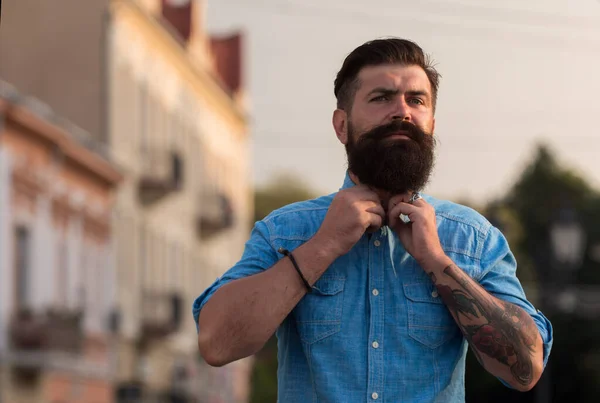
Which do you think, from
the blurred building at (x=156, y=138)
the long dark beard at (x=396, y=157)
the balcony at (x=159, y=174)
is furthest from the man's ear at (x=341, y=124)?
the balcony at (x=159, y=174)

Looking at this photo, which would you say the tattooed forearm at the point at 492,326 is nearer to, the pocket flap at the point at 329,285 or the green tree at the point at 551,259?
the pocket flap at the point at 329,285

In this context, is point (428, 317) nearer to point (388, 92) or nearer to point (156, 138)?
point (388, 92)

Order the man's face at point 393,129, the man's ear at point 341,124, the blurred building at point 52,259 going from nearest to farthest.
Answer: the man's face at point 393,129 < the man's ear at point 341,124 < the blurred building at point 52,259

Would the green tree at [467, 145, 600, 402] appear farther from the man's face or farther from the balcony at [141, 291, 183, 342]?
the man's face

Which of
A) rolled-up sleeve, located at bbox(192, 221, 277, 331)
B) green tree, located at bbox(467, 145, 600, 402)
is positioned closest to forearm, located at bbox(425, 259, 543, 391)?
rolled-up sleeve, located at bbox(192, 221, 277, 331)

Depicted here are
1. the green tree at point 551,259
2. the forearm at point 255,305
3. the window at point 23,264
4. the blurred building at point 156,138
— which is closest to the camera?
the forearm at point 255,305

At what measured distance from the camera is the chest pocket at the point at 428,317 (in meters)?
3.61

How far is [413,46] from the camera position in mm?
3795

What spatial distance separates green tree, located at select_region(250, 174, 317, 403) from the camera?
2844 inches

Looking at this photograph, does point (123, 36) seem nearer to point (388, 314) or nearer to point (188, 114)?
point (188, 114)

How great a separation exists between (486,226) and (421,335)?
38cm

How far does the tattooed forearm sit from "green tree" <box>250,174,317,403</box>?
6780 centimetres

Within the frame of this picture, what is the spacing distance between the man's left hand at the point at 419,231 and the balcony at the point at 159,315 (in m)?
34.8

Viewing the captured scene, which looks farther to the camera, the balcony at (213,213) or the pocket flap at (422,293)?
the balcony at (213,213)
